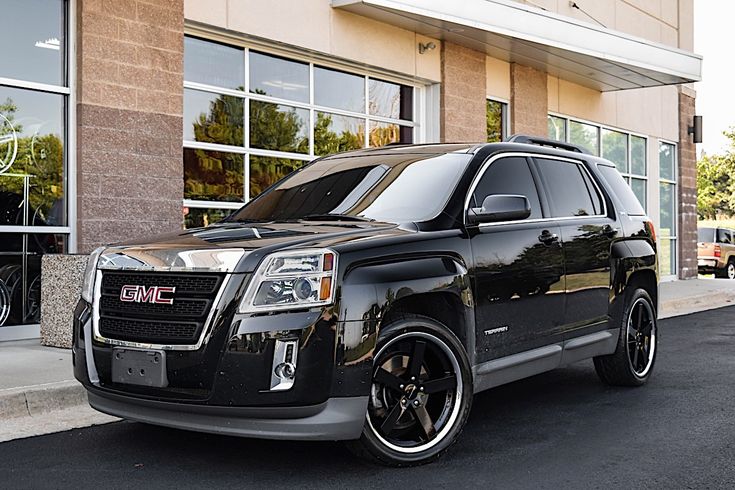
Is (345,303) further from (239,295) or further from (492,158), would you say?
(492,158)

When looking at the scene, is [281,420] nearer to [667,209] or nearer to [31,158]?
[31,158]

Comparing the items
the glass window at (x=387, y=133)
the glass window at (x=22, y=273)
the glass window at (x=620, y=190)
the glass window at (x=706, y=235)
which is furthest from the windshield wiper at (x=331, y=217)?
the glass window at (x=706, y=235)

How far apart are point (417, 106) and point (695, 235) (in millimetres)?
11695

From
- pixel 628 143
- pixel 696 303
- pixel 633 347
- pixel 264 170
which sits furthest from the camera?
pixel 628 143

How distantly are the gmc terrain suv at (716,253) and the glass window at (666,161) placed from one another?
487 centimetres

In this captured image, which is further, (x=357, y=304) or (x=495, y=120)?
(x=495, y=120)

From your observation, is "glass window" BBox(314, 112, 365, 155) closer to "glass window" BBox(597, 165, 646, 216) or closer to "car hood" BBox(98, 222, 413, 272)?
"glass window" BBox(597, 165, 646, 216)

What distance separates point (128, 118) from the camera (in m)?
10.5

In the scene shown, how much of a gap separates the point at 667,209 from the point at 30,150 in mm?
17412

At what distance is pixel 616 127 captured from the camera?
21.1 metres

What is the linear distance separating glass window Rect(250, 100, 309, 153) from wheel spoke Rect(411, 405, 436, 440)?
8148 mm

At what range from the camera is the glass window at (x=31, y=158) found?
979 centimetres

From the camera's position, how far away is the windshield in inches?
219

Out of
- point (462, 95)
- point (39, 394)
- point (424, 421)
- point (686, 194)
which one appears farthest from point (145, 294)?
point (686, 194)
